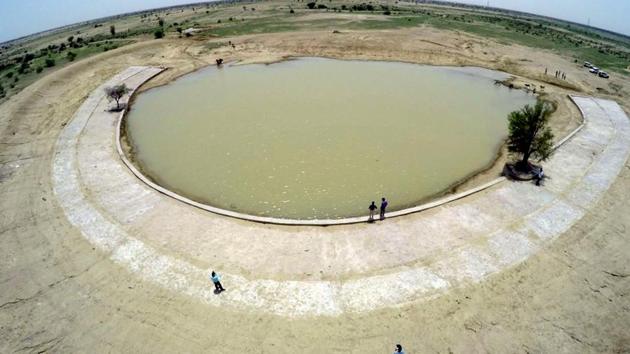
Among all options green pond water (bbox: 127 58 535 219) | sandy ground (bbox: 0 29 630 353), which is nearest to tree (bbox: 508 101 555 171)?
green pond water (bbox: 127 58 535 219)

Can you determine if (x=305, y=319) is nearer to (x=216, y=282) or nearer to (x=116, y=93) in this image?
(x=216, y=282)

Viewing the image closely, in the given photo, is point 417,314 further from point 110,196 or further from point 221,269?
point 110,196

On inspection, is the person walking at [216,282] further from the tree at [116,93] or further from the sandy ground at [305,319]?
the tree at [116,93]

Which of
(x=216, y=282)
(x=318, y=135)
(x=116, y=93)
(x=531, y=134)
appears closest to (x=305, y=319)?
(x=216, y=282)

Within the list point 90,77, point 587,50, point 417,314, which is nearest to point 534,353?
point 417,314

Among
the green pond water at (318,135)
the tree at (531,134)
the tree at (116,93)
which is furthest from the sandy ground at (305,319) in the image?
the tree at (116,93)
